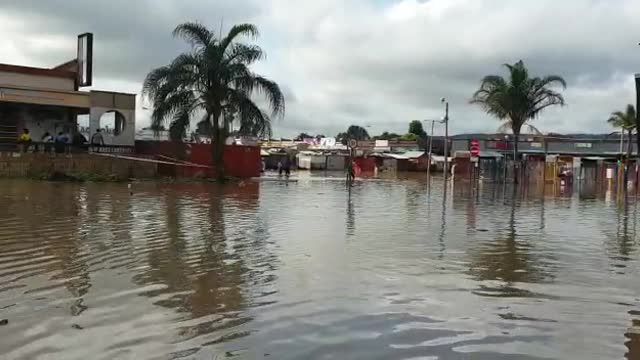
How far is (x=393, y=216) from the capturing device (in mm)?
16703

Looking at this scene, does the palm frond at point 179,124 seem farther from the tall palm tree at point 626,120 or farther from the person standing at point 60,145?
the tall palm tree at point 626,120

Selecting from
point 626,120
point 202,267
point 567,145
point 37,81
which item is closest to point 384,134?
point 567,145

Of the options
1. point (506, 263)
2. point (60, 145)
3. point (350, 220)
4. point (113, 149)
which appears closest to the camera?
point (506, 263)

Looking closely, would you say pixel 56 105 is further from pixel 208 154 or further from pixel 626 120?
pixel 626 120

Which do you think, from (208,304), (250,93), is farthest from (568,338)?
(250,93)

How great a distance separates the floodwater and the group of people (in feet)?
45.4

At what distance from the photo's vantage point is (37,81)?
3434cm

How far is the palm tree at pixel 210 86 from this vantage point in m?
31.8

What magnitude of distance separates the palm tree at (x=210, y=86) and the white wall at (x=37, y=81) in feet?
18.6

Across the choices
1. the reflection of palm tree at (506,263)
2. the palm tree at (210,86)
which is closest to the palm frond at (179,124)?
the palm tree at (210,86)

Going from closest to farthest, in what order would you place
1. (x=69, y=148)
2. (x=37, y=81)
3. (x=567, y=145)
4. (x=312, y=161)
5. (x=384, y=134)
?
(x=69, y=148), (x=37, y=81), (x=312, y=161), (x=567, y=145), (x=384, y=134)

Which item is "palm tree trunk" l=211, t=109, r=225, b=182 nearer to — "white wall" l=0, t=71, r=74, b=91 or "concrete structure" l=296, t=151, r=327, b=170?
"white wall" l=0, t=71, r=74, b=91

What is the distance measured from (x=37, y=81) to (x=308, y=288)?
3065 centimetres

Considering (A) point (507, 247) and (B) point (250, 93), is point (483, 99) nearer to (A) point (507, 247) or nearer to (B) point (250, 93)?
(B) point (250, 93)
